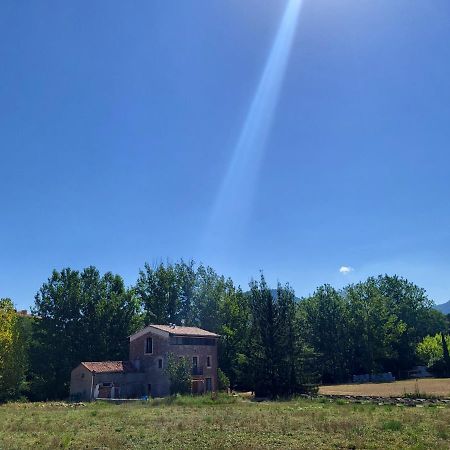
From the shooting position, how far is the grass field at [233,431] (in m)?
17.7

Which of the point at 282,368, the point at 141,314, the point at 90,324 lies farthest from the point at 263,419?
the point at 141,314

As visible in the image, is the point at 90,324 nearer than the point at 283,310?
No

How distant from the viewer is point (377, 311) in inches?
3179

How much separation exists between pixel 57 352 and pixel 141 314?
1443 centimetres

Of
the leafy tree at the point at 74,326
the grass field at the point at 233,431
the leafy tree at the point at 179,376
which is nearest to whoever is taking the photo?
the grass field at the point at 233,431

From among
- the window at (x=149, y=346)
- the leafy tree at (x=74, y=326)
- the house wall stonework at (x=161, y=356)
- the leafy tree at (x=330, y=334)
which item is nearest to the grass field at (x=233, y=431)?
the house wall stonework at (x=161, y=356)

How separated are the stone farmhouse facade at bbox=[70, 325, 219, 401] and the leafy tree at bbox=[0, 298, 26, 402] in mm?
8526

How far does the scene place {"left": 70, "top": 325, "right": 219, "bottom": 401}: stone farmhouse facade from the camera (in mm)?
49250

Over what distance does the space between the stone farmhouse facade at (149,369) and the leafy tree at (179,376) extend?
5.84 ft

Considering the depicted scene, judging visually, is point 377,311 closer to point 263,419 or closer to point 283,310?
point 283,310

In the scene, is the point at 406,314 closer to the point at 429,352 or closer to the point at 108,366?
the point at 429,352

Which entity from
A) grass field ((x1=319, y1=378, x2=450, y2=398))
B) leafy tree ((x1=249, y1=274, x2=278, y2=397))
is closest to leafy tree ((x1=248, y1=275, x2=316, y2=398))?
leafy tree ((x1=249, y1=274, x2=278, y2=397))

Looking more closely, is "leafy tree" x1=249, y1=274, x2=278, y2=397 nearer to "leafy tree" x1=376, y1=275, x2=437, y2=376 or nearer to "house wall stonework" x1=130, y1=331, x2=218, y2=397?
"house wall stonework" x1=130, y1=331, x2=218, y2=397

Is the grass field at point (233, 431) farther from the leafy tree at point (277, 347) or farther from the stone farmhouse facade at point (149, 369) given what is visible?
the stone farmhouse facade at point (149, 369)
